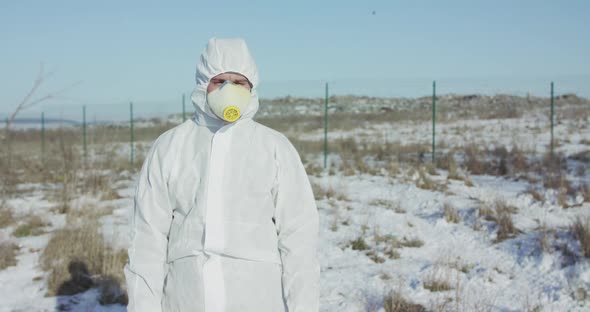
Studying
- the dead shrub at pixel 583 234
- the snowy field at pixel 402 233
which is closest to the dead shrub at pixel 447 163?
the snowy field at pixel 402 233

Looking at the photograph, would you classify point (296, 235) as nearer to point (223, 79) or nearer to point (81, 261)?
point (223, 79)

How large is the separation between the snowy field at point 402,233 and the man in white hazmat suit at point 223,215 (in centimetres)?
238

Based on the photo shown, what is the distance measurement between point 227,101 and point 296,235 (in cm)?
60

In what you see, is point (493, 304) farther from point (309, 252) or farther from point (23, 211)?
point (23, 211)

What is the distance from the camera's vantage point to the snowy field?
4805 millimetres

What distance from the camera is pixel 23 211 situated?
816 centimetres

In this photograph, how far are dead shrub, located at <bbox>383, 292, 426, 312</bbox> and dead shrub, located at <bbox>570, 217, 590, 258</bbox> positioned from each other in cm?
223

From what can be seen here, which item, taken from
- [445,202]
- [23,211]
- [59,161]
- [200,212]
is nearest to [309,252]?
[200,212]

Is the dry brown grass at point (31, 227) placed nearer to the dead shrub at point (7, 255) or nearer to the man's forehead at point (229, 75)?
the dead shrub at point (7, 255)

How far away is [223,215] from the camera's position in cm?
207

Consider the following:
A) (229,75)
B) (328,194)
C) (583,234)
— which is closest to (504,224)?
(583,234)

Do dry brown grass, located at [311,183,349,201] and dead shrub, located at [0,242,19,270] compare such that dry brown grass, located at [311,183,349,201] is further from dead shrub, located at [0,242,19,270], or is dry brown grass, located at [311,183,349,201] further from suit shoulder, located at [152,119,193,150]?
suit shoulder, located at [152,119,193,150]

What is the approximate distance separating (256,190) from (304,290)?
44 centimetres

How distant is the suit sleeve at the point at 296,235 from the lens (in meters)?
2.12
